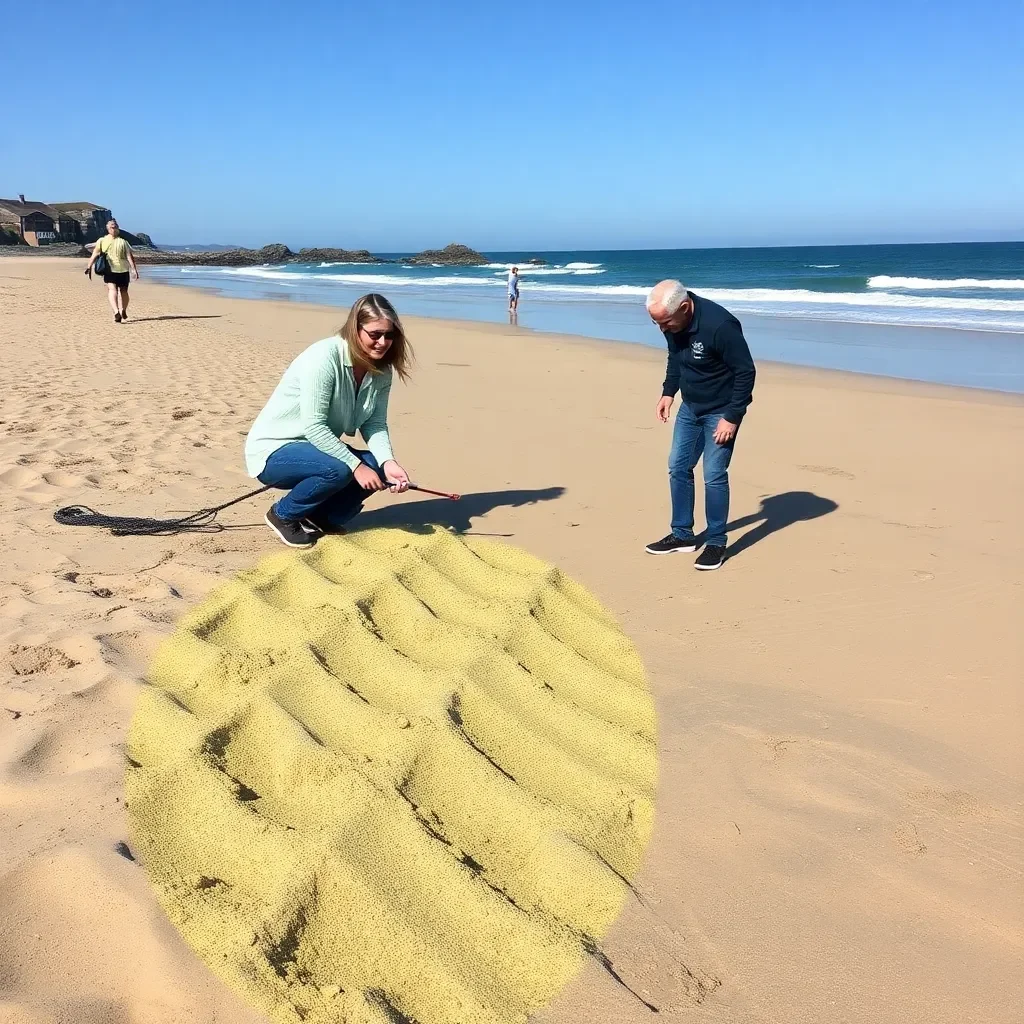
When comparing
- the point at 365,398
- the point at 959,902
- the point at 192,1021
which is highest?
the point at 365,398

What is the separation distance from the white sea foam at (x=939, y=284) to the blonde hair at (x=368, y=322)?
31757mm

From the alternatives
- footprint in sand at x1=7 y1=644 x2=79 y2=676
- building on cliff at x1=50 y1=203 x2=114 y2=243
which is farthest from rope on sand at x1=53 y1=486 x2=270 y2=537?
building on cliff at x1=50 y1=203 x2=114 y2=243

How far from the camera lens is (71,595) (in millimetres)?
3361

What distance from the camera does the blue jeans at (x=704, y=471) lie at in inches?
166

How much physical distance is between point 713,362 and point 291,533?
2.23 metres

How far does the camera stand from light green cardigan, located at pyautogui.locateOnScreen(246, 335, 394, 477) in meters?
3.90

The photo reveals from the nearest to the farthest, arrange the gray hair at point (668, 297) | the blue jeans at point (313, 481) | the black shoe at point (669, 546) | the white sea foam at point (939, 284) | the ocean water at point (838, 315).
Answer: the gray hair at point (668, 297), the blue jeans at point (313, 481), the black shoe at point (669, 546), the ocean water at point (838, 315), the white sea foam at point (939, 284)

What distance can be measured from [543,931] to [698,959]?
1.16ft

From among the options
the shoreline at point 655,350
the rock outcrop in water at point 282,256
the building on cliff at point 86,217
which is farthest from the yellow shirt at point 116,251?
the building on cliff at point 86,217

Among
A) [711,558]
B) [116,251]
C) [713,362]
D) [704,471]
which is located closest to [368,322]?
[713,362]

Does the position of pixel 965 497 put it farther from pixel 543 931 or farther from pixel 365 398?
pixel 543 931

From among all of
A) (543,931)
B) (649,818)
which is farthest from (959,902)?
(543,931)

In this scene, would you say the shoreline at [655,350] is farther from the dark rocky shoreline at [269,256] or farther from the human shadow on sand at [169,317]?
the dark rocky shoreline at [269,256]

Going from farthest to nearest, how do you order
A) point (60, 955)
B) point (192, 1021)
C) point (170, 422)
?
1. point (170, 422)
2. point (60, 955)
3. point (192, 1021)
